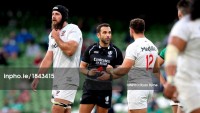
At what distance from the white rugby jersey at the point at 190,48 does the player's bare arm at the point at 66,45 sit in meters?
3.18

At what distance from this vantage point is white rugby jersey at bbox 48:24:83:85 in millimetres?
10148

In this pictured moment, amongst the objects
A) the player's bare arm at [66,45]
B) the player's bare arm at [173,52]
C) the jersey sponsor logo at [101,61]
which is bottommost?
the jersey sponsor logo at [101,61]

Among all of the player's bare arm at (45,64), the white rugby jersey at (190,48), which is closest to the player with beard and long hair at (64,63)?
the player's bare arm at (45,64)

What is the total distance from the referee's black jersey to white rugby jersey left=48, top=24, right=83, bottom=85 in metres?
0.68

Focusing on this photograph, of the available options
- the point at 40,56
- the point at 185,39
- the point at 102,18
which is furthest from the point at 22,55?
the point at 185,39

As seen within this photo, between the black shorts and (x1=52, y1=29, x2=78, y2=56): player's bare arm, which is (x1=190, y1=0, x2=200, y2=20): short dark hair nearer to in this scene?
(x1=52, y1=29, x2=78, y2=56): player's bare arm

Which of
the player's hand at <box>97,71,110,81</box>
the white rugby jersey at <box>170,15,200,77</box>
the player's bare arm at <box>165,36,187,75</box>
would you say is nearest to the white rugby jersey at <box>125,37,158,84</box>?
the player's hand at <box>97,71,110,81</box>

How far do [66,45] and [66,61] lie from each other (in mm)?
315

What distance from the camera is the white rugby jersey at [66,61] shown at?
33.3ft

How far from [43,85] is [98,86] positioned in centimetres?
561

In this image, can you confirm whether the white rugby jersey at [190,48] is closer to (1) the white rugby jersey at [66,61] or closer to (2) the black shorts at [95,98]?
(1) the white rugby jersey at [66,61]

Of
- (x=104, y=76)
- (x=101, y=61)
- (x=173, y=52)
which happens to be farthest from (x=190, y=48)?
(x=104, y=76)

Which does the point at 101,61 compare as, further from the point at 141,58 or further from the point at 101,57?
the point at 141,58

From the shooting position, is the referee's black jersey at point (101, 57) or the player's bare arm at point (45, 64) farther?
the referee's black jersey at point (101, 57)
